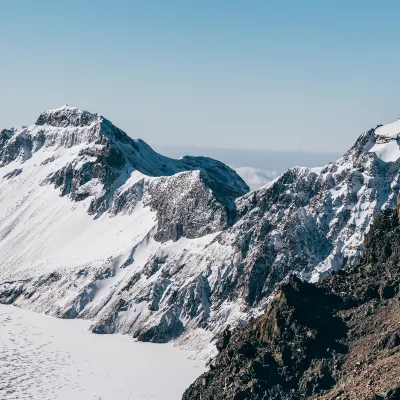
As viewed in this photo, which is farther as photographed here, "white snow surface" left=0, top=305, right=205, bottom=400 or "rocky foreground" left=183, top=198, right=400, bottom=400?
"white snow surface" left=0, top=305, right=205, bottom=400

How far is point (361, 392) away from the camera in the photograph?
85562 millimetres

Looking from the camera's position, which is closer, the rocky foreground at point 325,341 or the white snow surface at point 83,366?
the rocky foreground at point 325,341

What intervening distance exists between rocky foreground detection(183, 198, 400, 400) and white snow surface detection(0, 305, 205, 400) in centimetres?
3568

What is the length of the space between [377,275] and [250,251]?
7738 cm

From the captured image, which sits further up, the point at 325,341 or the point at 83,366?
→ the point at 325,341

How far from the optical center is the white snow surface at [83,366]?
143250 mm

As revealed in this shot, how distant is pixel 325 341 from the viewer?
103m

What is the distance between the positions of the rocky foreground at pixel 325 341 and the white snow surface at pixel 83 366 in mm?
35676

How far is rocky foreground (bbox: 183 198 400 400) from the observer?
93.8 metres

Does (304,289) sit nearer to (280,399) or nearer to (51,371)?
(280,399)

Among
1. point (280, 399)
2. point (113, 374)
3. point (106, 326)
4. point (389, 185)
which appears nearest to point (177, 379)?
point (113, 374)

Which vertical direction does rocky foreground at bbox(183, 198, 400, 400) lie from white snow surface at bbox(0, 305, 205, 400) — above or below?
above

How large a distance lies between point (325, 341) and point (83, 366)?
7188 centimetres

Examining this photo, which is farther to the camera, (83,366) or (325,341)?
(83,366)
